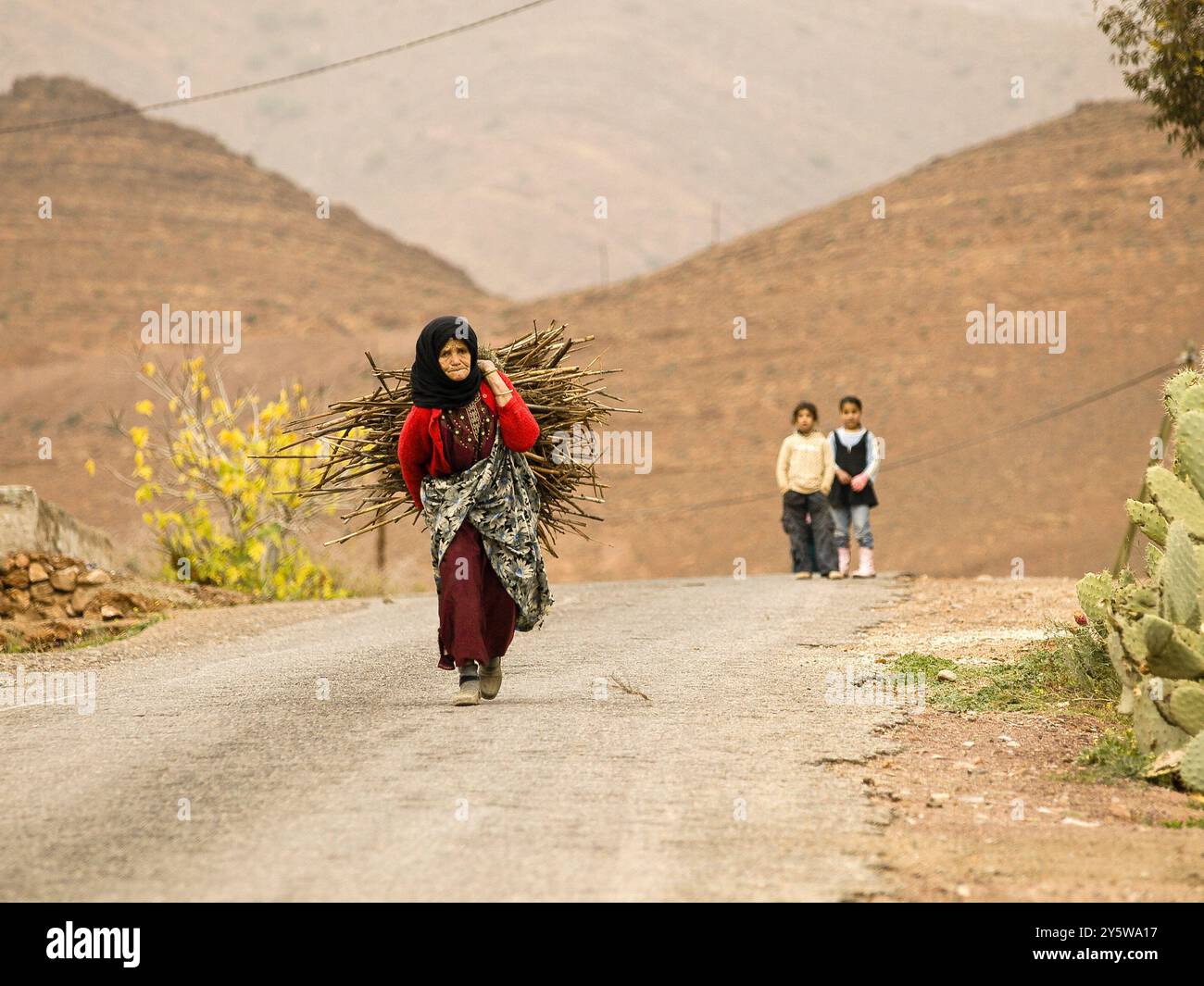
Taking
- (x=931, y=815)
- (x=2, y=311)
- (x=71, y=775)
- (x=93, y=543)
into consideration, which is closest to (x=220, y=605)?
(x=93, y=543)

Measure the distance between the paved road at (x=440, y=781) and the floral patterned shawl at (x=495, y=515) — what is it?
687 millimetres

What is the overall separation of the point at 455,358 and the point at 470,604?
1.27 metres

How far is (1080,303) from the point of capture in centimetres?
4128

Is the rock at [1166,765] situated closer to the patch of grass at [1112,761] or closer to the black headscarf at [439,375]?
the patch of grass at [1112,761]

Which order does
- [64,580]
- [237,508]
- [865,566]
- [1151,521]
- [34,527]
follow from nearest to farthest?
[1151,521] → [64,580] → [34,527] → [865,566] → [237,508]

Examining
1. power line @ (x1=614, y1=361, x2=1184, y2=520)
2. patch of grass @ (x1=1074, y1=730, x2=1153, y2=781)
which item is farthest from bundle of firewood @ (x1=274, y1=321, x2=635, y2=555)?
power line @ (x1=614, y1=361, x2=1184, y2=520)

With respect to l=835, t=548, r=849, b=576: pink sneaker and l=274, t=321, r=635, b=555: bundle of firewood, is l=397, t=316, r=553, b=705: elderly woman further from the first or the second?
l=835, t=548, r=849, b=576: pink sneaker

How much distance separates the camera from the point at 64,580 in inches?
507

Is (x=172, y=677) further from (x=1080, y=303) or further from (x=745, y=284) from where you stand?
(x=745, y=284)

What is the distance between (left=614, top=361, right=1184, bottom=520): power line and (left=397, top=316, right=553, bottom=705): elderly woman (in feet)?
90.7

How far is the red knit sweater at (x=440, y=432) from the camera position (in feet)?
25.2

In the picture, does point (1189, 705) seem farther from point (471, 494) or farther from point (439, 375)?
point (439, 375)

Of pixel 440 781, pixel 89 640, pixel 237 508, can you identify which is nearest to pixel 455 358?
pixel 440 781
